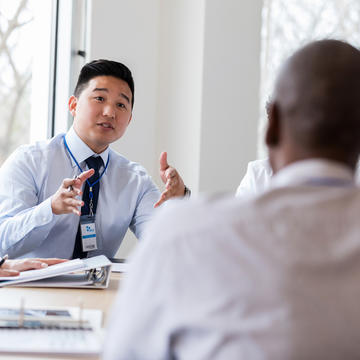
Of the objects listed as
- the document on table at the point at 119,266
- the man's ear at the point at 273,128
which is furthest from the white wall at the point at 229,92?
the man's ear at the point at 273,128

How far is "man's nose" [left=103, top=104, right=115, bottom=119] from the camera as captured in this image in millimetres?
2561

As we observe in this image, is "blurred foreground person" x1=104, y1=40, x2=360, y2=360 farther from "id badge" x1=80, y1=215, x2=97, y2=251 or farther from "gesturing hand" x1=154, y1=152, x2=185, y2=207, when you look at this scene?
"id badge" x1=80, y1=215, x2=97, y2=251

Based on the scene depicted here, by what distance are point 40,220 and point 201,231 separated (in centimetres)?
154

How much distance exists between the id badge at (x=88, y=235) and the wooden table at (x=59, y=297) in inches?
24.8

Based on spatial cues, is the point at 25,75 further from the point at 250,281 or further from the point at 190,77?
the point at 250,281

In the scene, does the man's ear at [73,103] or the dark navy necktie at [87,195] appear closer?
the dark navy necktie at [87,195]

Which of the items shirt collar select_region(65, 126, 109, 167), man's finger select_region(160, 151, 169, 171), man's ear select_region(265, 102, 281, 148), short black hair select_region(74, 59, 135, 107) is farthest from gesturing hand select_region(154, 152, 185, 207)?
man's ear select_region(265, 102, 281, 148)

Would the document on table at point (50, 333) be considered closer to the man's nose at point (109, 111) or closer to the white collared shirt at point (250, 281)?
the white collared shirt at point (250, 281)

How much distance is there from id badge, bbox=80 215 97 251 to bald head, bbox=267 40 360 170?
1625 mm

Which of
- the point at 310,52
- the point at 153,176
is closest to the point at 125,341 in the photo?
the point at 310,52

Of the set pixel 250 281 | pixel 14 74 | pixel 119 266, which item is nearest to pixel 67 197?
pixel 119 266

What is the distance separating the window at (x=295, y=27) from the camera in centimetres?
379

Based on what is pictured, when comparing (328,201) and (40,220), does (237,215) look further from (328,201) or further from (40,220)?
(40,220)

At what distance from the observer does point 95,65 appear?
8.63 ft
